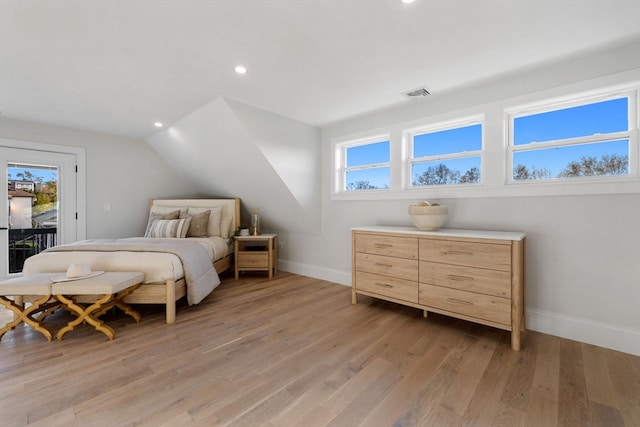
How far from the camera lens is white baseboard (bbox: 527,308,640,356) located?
6.56ft

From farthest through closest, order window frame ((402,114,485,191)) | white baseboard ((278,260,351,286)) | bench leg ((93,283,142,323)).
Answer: white baseboard ((278,260,351,286)), window frame ((402,114,485,191)), bench leg ((93,283,142,323))

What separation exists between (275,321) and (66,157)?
13.2ft

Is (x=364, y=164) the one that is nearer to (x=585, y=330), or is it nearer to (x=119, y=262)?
(x=585, y=330)

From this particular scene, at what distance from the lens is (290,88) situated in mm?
2652

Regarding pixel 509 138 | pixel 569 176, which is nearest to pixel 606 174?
pixel 569 176

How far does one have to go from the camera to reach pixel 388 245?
2.78m

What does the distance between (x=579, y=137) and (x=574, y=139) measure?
37 mm

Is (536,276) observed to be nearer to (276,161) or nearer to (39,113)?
(276,161)

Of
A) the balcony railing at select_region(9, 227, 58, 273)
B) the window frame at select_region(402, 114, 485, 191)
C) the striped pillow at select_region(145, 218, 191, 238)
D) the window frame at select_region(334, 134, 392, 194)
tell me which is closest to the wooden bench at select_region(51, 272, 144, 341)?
the striped pillow at select_region(145, 218, 191, 238)

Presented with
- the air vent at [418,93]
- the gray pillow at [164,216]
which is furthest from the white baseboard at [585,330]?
the gray pillow at [164,216]

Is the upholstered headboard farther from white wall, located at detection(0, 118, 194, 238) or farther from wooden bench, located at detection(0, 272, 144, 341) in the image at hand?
wooden bench, located at detection(0, 272, 144, 341)

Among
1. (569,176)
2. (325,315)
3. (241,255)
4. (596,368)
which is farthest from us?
(241,255)

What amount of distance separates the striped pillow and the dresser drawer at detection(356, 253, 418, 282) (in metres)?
2.65

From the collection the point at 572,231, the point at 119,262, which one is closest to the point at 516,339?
the point at 572,231
